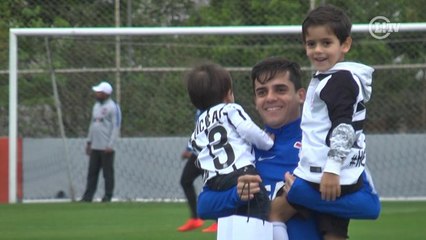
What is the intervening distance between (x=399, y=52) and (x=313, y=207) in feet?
44.9

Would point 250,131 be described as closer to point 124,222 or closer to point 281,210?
point 281,210

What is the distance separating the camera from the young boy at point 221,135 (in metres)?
4.90

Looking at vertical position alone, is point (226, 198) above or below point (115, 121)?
below

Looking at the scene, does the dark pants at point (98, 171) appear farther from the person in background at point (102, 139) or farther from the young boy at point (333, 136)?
the young boy at point (333, 136)

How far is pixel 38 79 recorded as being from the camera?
59.2ft

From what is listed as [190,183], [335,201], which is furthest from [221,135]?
[190,183]

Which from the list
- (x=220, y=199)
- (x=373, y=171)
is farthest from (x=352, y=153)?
(x=373, y=171)

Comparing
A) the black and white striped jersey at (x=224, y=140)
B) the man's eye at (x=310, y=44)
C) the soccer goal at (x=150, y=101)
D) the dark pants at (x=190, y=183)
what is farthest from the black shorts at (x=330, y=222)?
the soccer goal at (x=150, y=101)

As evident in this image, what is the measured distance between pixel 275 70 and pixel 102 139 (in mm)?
13180

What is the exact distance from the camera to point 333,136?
4.36 meters

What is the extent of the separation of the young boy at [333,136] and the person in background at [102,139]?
42.8 ft

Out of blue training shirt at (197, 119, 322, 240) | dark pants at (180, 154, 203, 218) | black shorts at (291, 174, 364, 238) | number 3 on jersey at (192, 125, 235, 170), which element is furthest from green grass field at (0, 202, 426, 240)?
black shorts at (291, 174, 364, 238)

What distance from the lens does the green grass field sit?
11.6 meters

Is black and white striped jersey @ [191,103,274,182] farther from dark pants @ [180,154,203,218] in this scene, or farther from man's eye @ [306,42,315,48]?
dark pants @ [180,154,203,218]
